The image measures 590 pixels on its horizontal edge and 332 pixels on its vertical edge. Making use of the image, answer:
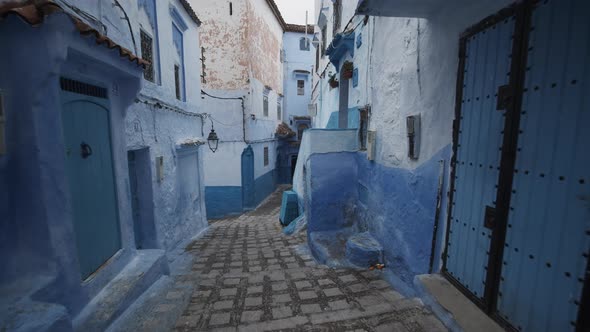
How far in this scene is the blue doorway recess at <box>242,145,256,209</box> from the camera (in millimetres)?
14239

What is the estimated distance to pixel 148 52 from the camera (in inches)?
212

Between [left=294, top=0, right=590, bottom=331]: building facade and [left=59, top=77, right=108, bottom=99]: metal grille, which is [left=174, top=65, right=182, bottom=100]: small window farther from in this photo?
[left=294, top=0, right=590, bottom=331]: building facade

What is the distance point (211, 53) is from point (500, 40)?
538 inches

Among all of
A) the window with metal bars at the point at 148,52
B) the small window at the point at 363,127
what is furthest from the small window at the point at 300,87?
the window with metal bars at the point at 148,52

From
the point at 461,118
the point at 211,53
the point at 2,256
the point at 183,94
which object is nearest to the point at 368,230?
the point at 461,118

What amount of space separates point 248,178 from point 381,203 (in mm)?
10839

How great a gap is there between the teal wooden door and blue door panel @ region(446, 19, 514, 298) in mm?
3810

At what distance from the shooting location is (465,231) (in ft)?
8.34

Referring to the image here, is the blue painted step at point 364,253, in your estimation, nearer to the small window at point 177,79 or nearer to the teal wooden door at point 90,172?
the teal wooden door at point 90,172

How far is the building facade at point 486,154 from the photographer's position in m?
1.66

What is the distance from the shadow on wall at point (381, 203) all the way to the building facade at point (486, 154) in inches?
1.1

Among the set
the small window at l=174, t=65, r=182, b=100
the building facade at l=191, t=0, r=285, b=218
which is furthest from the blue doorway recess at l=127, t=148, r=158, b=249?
the building facade at l=191, t=0, r=285, b=218

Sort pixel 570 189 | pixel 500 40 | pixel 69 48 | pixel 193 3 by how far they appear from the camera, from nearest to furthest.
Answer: pixel 570 189 → pixel 500 40 → pixel 69 48 → pixel 193 3

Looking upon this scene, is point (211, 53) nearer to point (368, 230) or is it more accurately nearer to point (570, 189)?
point (368, 230)
